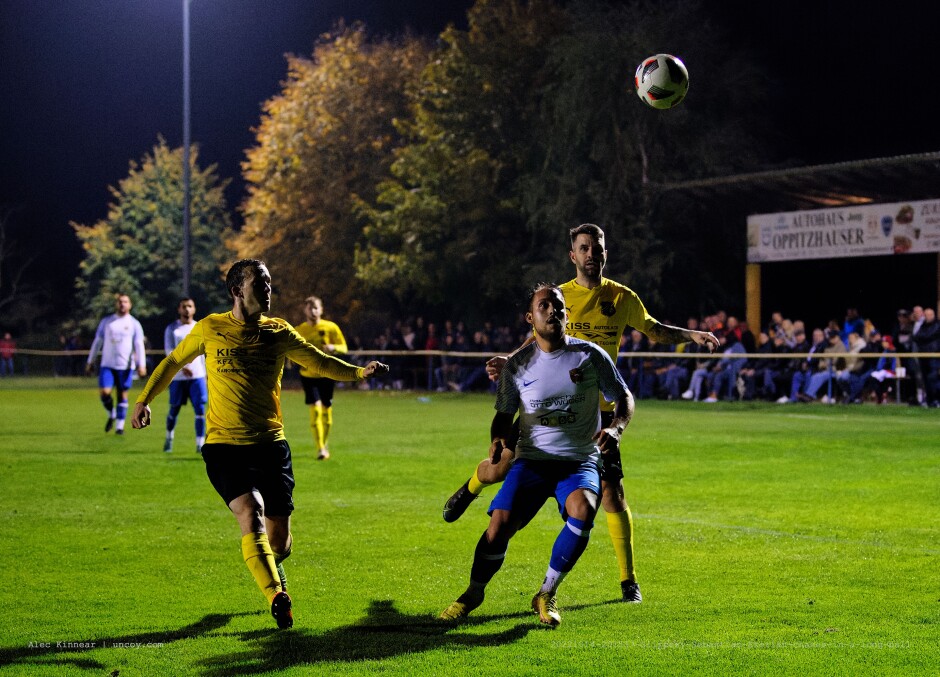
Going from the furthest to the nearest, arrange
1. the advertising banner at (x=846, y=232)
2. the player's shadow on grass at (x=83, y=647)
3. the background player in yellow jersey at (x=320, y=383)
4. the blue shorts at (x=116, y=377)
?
the advertising banner at (x=846, y=232)
the blue shorts at (x=116, y=377)
the background player in yellow jersey at (x=320, y=383)
the player's shadow on grass at (x=83, y=647)

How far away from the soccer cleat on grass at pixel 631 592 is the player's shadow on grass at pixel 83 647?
2389 millimetres

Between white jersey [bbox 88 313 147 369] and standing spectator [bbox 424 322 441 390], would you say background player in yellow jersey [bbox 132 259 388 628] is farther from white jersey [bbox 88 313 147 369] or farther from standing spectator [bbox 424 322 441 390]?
standing spectator [bbox 424 322 441 390]

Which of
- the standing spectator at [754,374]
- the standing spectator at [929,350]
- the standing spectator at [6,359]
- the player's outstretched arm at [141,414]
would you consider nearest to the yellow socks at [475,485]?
the player's outstretched arm at [141,414]

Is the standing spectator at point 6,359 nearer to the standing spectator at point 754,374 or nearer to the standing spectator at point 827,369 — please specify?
the standing spectator at point 754,374

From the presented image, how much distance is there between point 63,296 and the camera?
96062mm

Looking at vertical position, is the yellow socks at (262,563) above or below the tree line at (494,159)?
below

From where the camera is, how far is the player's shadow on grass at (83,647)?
21.2 feet

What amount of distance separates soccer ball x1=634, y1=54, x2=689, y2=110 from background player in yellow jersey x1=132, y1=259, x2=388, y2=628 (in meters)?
4.91

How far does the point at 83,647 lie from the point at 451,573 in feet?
9.52

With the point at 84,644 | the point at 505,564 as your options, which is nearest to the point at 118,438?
the point at 505,564

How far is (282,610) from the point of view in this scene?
23.5 ft

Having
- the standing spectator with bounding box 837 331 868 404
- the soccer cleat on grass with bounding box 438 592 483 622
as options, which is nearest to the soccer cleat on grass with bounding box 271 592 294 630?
the soccer cleat on grass with bounding box 438 592 483 622

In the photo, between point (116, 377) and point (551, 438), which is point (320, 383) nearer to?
point (116, 377)

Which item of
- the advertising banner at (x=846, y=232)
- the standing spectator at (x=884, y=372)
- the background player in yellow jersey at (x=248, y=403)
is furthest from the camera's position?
the advertising banner at (x=846, y=232)
